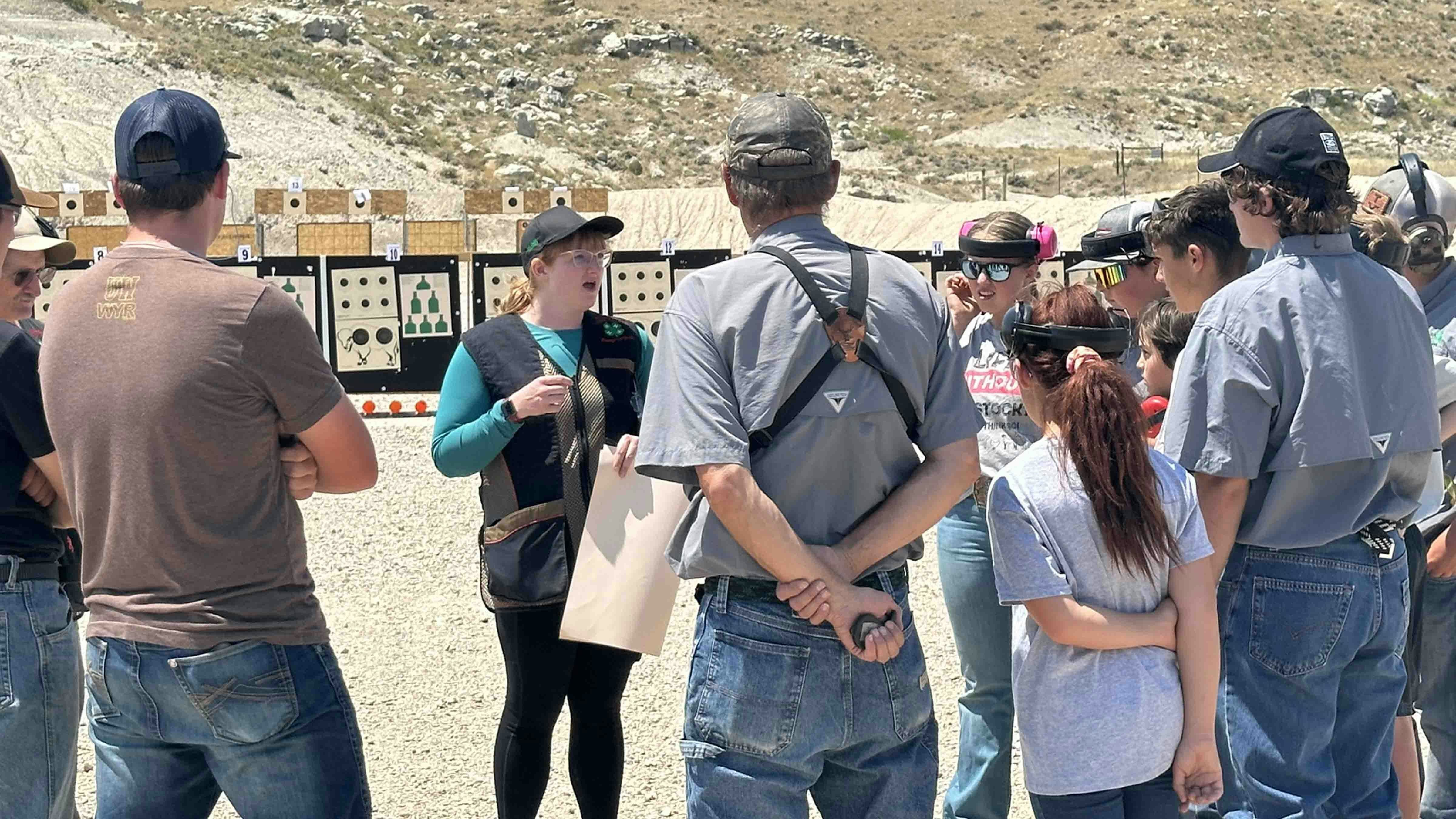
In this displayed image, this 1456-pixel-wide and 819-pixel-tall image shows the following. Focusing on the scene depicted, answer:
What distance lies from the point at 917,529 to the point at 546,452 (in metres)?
1.40

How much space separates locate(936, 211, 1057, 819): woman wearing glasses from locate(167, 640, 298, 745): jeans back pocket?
1811mm

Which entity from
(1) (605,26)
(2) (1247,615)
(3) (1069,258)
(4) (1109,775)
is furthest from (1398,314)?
(1) (605,26)

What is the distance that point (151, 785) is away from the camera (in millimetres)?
2627

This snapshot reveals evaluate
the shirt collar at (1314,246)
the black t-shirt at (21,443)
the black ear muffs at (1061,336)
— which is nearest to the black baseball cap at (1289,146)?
the shirt collar at (1314,246)

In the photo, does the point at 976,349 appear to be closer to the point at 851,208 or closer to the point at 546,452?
the point at 546,452

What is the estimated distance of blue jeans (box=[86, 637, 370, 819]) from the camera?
2.55 meters

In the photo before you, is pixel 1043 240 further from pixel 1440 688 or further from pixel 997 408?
pixel 1440 688

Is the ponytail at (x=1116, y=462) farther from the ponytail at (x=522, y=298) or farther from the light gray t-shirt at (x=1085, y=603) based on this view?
the ponytail at (x=522, y=298)

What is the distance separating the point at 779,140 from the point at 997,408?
1.51 meters

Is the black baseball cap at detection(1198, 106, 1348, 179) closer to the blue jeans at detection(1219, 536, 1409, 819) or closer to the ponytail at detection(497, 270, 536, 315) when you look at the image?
the blue jeans at detection(1219, 536, 1409, 819)

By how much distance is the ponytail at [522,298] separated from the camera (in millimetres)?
3934

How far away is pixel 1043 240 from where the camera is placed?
13.2 feet

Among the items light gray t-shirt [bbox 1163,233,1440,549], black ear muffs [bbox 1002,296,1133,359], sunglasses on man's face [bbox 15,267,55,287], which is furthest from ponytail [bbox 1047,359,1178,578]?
sunglasses on man's face [bbox 15,267,55,287]

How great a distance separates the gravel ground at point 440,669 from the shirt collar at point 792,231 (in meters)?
2.48
